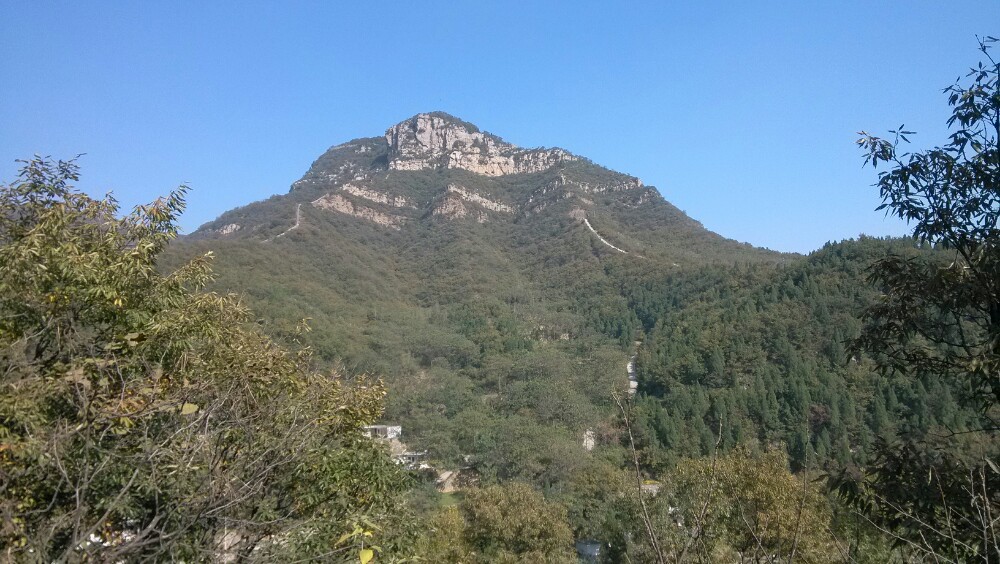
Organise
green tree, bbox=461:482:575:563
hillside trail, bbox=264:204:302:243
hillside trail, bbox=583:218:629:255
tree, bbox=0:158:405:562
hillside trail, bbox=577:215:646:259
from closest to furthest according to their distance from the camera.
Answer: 1. tree, bbox=0:158:405:562
2. green tree, bbox=461:482:575:563
3. hillside trail, bbox=264:204:302:243
4. hillside trail, bbox=577:215:646:259
5. hillside trail, bbox=583:218:629:255

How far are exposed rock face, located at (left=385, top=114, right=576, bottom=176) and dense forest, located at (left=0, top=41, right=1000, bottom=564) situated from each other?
26854mm

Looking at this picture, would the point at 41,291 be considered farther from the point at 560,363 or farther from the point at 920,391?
the point at 560,363

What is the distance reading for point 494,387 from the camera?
3903cm

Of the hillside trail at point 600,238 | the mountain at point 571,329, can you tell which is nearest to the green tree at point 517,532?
the mountain at point 571,329

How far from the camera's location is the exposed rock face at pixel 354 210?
260 feet

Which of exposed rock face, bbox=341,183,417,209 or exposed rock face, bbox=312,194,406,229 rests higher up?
exposed rock face, bbox=341,183,417,209

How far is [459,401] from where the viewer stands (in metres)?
34.1

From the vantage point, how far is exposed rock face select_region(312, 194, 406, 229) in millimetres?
79312

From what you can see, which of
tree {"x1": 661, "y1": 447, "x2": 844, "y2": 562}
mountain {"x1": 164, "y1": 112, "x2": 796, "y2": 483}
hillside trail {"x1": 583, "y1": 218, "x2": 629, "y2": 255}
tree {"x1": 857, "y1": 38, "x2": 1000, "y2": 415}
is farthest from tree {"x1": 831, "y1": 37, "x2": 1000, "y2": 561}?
hillside trail {"x1": 583, "y1": 218, "x2": 629, "y2": 255}

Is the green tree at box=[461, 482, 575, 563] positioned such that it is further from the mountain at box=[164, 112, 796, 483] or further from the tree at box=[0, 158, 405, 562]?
the tree at box=[0, 158, 405, 562]

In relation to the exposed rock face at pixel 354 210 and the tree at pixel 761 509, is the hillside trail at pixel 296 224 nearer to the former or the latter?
the exposed rock face at pixel 354 210

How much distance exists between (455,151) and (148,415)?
10634cm

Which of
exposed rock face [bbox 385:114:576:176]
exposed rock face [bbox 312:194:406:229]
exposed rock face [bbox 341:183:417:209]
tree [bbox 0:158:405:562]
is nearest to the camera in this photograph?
tree [bbox 0:158:405:562]

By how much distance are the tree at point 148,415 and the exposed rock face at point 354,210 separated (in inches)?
3038
